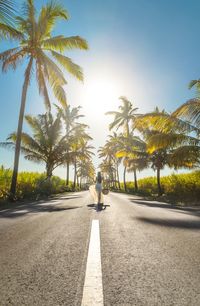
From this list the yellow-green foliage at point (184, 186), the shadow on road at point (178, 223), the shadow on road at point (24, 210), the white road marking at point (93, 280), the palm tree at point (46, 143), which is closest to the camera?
the white road marking at point (93, 280)

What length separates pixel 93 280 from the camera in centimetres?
190

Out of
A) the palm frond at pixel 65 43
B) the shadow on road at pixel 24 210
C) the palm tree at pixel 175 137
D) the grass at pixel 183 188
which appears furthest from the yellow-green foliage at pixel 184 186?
the palm frond at pixel 65 43

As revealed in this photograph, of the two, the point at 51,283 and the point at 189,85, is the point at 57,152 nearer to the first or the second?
the point at 189,85

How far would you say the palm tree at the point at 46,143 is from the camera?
68.4ft

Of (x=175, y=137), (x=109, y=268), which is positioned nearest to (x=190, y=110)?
(x=175, y=137)

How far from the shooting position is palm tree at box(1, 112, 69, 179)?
20844mm

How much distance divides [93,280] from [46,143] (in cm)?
2018

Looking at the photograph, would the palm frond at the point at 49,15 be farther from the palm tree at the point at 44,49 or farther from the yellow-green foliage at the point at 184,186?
the yellow-green foliage at the point at 184,186

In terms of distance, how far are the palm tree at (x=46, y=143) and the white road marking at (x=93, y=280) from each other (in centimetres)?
1856

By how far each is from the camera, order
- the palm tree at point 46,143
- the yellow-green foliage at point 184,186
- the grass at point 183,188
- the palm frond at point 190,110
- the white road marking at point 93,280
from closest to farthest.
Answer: the white road marking at point 93,280 → the palm frond at point 190,110 → the grass at point 183,188 → the yellow-green foliage at point 184,186 → the palm tree at point 46,143

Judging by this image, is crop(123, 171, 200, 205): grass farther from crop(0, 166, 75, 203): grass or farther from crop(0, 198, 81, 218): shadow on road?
crop(0, 166, 75, 203): grass

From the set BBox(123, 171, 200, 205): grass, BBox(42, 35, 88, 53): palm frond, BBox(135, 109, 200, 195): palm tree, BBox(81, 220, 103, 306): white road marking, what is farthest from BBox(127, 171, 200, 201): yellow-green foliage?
BBox(81, 220, 103, 306): white road marking

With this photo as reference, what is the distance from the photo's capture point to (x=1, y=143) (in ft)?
60.8

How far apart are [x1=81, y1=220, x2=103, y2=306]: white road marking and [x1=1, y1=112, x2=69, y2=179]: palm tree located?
18.6m
